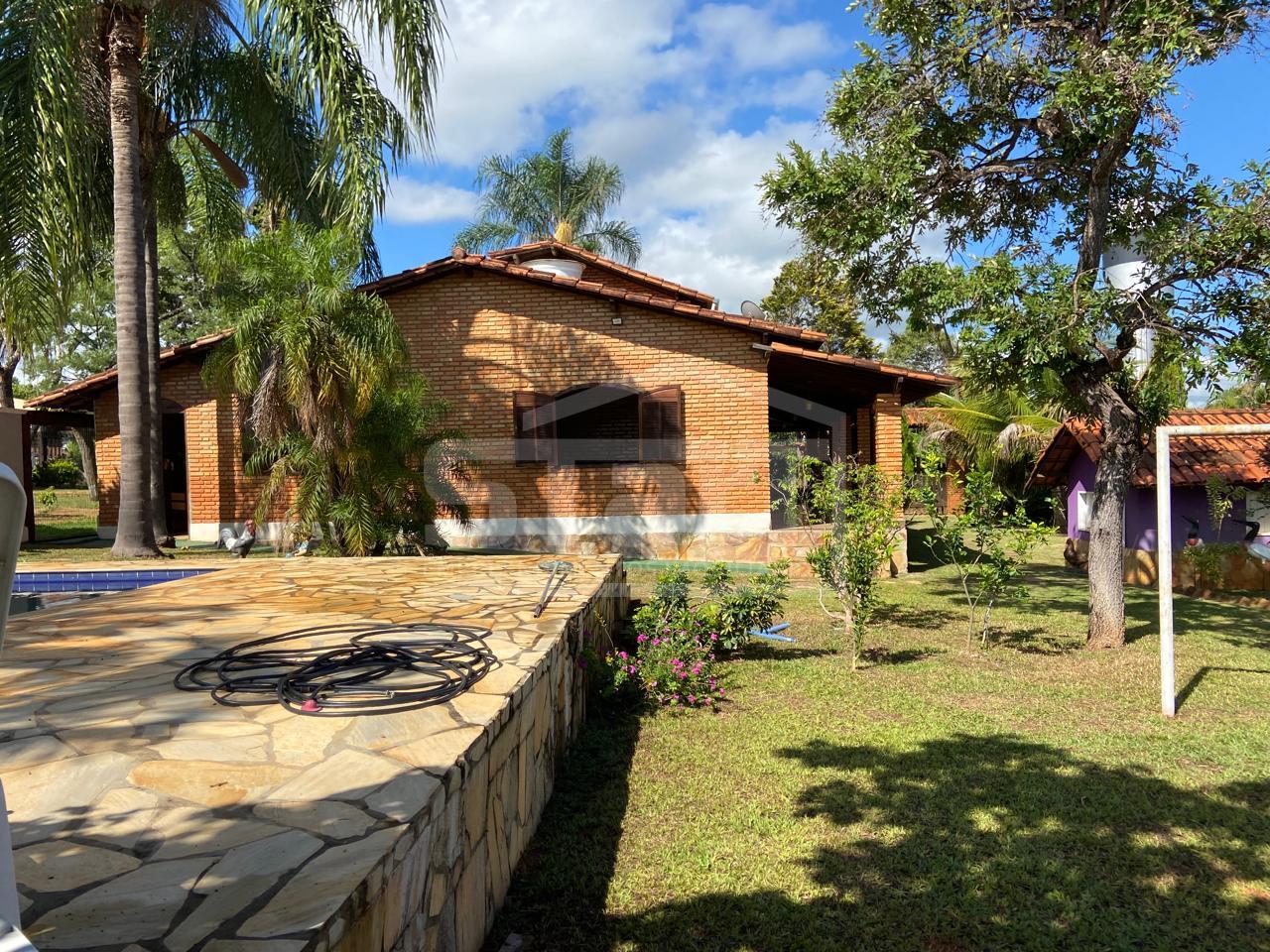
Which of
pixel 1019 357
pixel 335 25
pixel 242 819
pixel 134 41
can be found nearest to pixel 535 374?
pixel 335 25

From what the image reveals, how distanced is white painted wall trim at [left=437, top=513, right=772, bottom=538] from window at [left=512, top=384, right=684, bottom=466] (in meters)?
0.97

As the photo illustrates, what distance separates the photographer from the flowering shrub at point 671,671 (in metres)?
5.41

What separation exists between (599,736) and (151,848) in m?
3.08

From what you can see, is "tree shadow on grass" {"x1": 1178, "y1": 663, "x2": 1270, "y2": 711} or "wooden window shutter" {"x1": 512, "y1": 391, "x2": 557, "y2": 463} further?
"wooden window shutter" {"x1": 512, "y1": 391, "x2": 557, "y2": 463}

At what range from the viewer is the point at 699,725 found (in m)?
4.98

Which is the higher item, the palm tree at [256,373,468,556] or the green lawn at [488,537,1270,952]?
the palm tree at [256,373,468,556]

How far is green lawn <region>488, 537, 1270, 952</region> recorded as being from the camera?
9.21 feet

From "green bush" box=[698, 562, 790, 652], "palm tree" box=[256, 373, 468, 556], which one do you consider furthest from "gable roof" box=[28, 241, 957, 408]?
"green bush" box=[698, 562, 790, 652]

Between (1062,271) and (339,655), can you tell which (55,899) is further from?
(1062,271)

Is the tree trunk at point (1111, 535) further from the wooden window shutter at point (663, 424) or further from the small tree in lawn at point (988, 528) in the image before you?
the wooden window shutter at point (663, 424)

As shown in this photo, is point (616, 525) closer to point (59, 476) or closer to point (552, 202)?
point (552, 202)

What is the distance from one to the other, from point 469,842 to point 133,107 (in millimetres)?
11946

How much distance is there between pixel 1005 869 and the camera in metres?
3.16

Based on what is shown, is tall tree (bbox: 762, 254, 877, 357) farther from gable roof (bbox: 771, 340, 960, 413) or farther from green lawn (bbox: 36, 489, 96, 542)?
green lawn (bbox: 36, 489, 96, 542)
